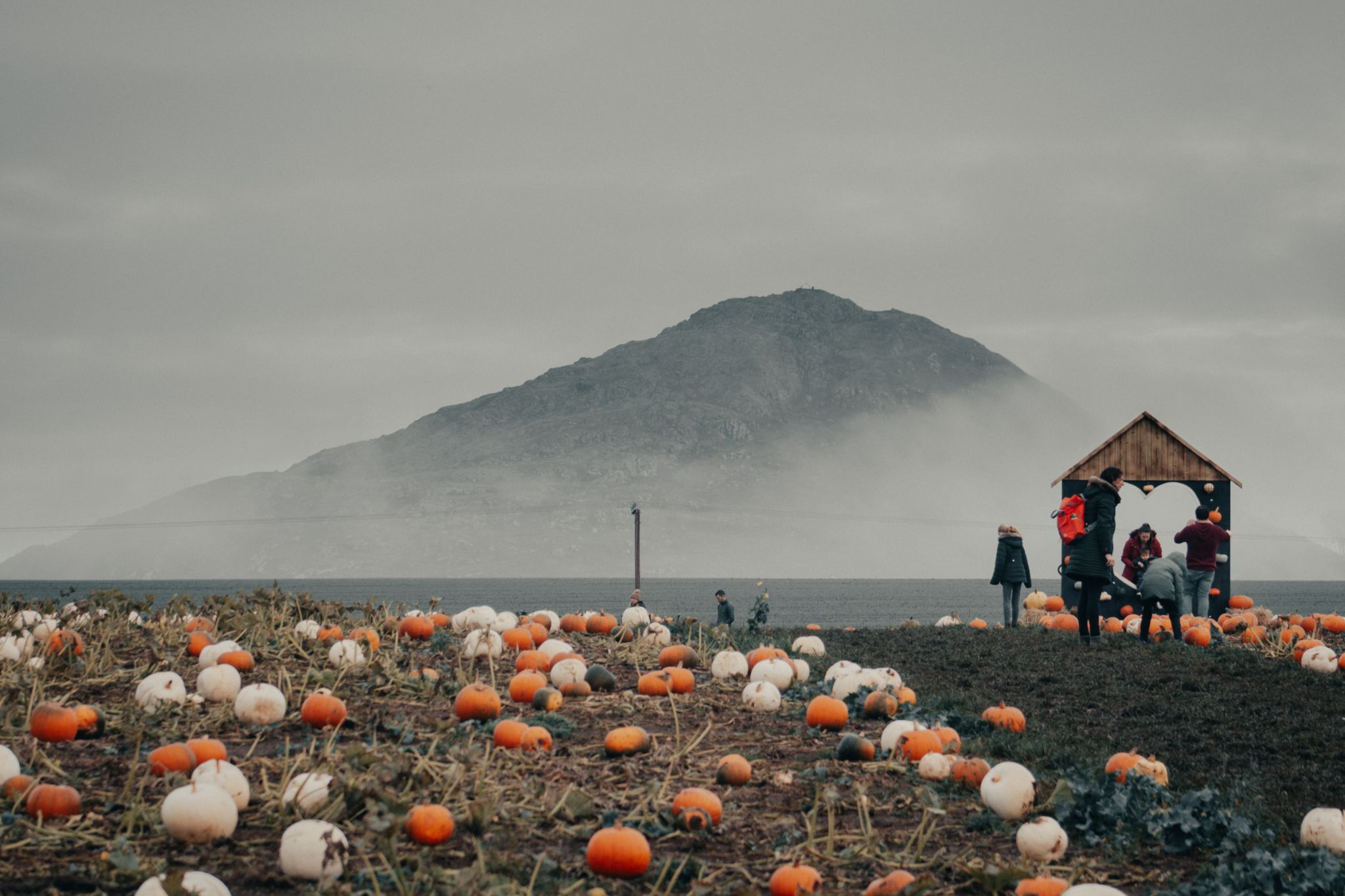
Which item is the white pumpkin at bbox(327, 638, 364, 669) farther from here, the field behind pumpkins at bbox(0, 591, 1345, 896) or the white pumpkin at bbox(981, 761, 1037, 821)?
the white pumpkin at bbox(981, 761, 1037, 821)

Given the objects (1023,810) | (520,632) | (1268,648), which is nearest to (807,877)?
(1023,810)

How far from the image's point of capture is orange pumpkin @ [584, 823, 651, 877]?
522 cm

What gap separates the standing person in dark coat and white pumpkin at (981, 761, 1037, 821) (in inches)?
375

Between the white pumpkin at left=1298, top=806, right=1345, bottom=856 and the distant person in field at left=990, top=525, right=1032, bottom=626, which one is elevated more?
the distant person in field at left=990, top=525, right=1032, bottom=626

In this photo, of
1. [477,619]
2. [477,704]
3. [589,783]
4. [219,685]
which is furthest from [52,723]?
[477,619]

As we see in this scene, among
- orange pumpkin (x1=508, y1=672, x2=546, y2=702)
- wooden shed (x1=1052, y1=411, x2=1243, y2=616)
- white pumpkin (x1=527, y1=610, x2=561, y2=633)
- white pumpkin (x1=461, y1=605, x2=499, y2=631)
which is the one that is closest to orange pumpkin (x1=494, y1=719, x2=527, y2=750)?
orange pumpkin (x1=508, y1=672, x2=546, y2=702)

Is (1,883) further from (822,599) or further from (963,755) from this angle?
(822,599)

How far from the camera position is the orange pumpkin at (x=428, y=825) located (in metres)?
5.51

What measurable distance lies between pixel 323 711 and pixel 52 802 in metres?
1.75

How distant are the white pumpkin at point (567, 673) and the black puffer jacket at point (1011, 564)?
13372 millimetres

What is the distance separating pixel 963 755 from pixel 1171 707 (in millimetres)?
4835

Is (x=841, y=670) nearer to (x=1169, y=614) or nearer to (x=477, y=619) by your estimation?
(x=477, y=619)

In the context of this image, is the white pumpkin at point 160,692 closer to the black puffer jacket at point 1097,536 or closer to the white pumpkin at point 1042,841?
the white pumpkin at point 1042,841

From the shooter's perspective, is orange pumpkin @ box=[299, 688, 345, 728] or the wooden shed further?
the wooden shed
